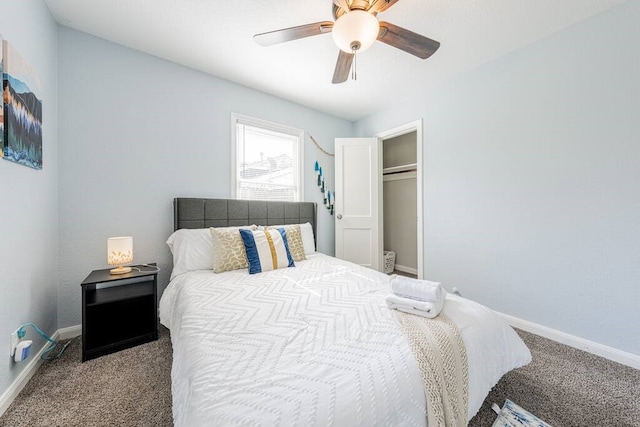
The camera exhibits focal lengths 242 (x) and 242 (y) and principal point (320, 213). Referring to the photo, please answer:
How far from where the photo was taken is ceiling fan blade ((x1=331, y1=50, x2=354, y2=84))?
1.76 metres

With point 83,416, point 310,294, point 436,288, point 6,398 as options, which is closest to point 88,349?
point 6,398

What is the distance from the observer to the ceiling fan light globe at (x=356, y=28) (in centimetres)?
139

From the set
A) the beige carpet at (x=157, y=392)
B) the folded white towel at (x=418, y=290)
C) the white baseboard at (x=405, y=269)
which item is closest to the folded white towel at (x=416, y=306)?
the folded white towel at (x=418, y=290)

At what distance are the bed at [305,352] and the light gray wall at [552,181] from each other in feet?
3.83

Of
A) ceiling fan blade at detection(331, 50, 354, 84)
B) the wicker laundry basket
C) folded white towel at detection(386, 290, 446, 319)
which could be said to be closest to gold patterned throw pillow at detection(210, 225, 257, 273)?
folded white towel at detection(386, 290, 446, 319)

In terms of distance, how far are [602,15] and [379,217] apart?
2708 millimetres

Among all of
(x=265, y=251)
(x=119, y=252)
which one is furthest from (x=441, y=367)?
(x=119, y=252)

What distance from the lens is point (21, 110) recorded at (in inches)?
57.9

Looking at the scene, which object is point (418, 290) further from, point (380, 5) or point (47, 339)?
point (47, 339)

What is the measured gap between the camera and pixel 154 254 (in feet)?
7.90

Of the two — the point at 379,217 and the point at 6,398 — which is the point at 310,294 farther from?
the point at 379,217

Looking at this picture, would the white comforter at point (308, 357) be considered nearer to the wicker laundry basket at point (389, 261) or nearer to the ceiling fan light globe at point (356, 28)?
the ceiling fan light globe at point (356, 28)

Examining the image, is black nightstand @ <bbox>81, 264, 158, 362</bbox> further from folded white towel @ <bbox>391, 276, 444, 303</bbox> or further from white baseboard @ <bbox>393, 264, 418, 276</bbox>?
white baseboard @ <bbox>393, 264, 418, 276</bbox>

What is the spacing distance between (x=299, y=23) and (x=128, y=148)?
191 cm
